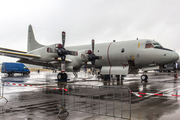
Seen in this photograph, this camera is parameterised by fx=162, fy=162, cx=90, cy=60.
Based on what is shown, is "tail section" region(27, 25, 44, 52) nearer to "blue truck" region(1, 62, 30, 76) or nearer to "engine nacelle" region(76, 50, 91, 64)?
Answer: "engine nacelle" region(76, 50, 91, 64)

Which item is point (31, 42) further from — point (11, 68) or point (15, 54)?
point (11, 68)

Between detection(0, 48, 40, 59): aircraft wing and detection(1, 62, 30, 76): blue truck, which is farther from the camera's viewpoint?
detection(1, 62, 30, 76): blue truck

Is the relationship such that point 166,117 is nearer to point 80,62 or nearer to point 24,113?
point 24,113

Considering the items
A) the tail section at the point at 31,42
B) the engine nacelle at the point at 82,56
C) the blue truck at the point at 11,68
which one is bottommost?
the blue truck at the point at 11,68

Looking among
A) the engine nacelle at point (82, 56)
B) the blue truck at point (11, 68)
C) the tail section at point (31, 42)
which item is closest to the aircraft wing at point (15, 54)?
the engine nacelle at point (82, 56)

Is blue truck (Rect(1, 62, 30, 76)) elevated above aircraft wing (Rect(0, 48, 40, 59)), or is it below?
below

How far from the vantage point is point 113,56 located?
63.2ft

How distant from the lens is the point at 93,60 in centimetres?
1950

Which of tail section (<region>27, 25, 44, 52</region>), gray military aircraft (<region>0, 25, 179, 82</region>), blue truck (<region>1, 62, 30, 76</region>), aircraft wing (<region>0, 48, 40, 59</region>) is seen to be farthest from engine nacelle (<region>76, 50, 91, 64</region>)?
blue truck (<region>1, 62, 30, 76</region>)

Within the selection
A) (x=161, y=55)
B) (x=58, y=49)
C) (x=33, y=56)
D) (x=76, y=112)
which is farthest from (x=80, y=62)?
(x=76, y=112)

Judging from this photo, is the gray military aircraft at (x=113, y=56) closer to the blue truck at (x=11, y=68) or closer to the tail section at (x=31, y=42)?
the tail section at (x=31, y=42)

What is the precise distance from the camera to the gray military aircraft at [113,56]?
1711 centimetres

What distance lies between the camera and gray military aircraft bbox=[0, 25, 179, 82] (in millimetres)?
17109

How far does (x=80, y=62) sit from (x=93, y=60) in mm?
1604
